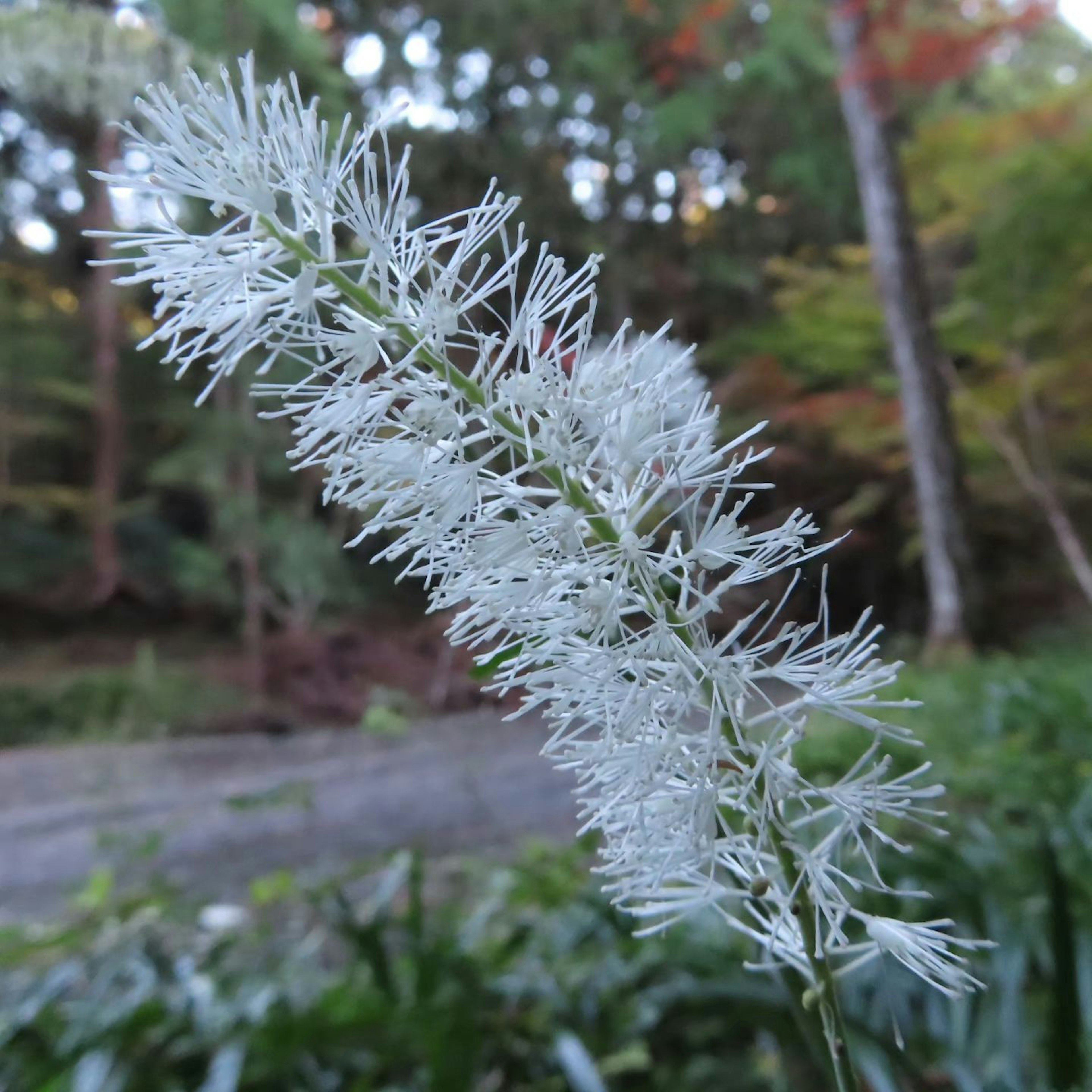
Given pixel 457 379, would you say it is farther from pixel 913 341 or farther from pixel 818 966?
pixel 913 341

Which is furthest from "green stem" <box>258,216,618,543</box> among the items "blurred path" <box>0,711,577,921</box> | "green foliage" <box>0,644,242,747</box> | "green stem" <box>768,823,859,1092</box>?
"green foliage" <box>0,644,242,747</box>

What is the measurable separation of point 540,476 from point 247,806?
145 centimetres

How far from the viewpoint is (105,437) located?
2295 millimetres

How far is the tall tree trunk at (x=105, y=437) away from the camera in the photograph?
6.77ft

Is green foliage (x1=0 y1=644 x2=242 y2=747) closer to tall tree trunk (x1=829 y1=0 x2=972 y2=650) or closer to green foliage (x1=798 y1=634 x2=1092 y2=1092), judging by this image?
green foliage (x1=798 y1=634 x2=1092 y2=1092)

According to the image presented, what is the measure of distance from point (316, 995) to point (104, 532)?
63.7 inches

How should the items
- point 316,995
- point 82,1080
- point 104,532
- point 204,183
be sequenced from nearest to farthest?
1. point 204,183
2. point 82,1080
3. point 316,995
4. point 104,532

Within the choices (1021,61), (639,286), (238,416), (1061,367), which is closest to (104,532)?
(238,416)

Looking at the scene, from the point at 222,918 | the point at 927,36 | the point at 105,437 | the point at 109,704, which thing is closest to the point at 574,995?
the point at 222,918

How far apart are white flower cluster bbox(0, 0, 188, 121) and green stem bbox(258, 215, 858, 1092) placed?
1243 mm

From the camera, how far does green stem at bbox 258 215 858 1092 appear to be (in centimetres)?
26

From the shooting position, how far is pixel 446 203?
1.00m

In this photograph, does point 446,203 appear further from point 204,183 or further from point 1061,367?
point 1061,367

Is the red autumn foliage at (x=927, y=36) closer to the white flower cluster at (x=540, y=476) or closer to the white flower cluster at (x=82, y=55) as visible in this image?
the white flower cluster at (x=82, y=55)
